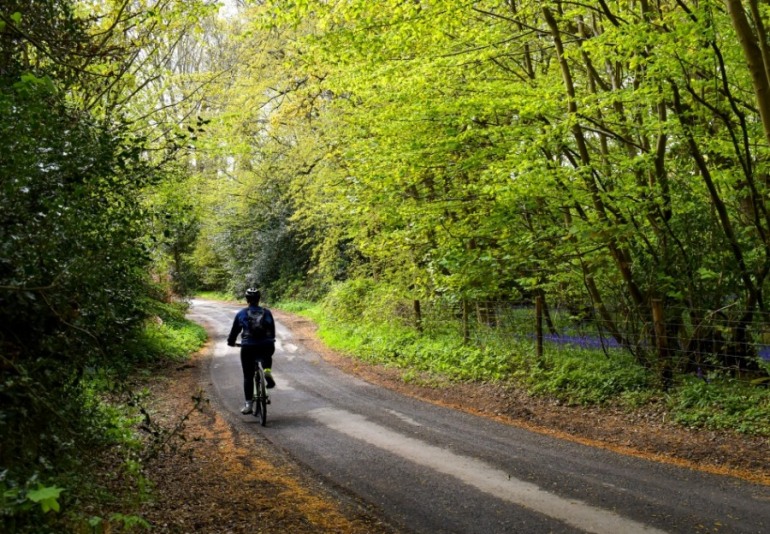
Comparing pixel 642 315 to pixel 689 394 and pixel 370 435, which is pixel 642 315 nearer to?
pixel 689 394

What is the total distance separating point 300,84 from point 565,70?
1155cm

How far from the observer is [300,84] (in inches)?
758

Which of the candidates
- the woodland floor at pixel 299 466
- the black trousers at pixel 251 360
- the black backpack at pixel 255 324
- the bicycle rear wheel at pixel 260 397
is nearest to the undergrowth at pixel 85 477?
the woodland floor at pixel 299 466

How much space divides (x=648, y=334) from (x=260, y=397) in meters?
6.42

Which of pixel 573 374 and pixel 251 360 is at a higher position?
pixel 251 360

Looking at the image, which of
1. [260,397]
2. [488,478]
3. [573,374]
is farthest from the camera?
[573,374]

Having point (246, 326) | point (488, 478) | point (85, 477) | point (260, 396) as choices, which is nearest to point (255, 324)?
point (246, 326)

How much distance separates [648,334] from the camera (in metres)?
9.77

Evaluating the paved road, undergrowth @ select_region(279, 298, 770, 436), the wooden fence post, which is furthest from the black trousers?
the wooden fence post

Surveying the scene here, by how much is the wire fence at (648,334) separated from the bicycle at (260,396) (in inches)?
208

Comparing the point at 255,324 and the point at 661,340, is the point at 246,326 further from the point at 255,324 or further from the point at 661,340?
the point at 661,340

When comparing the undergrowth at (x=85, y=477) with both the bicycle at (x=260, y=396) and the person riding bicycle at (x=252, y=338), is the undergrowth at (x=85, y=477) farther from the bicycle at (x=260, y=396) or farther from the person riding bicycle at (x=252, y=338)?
the person riding bicycle at (x=252, y=338)

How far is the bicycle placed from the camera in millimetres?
8961

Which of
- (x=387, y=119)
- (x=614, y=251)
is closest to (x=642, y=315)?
(x=614, y=251)
